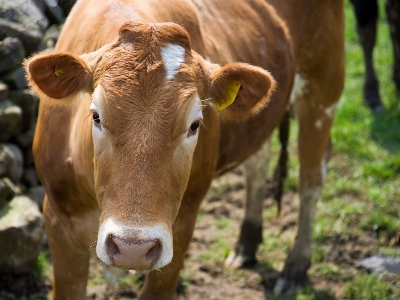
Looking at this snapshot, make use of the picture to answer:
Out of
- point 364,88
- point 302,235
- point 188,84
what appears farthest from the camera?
point 364,88

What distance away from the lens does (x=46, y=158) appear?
3502 millimetres

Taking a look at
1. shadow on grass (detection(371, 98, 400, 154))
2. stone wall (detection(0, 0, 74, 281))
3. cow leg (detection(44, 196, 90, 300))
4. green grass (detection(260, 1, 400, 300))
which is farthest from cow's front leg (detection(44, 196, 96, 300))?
shadow on grass (detection(371, 98, 400, 154))

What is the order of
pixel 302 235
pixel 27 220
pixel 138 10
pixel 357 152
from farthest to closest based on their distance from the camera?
pixel 357 152 → pixel 302 235 → pixel 27 220 → pixel 138 10

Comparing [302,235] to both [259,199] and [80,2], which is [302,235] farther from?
[80,2]

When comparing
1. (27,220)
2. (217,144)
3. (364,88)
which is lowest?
(364,88)

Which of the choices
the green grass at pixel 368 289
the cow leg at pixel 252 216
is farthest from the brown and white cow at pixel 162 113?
the green grass at pixel 368 289

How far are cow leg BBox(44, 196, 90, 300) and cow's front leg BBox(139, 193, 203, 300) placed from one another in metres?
0.34

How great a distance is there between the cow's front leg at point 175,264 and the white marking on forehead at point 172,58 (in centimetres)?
93

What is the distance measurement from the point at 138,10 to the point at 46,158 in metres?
0.84

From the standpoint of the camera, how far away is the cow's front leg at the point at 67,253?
11.7 feet

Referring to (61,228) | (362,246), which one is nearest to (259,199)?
(362,246)

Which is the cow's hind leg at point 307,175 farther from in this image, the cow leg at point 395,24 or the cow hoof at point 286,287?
the cow leg at point 395,24

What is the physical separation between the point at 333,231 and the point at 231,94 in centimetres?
263

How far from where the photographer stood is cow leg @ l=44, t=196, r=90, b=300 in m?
3.60
